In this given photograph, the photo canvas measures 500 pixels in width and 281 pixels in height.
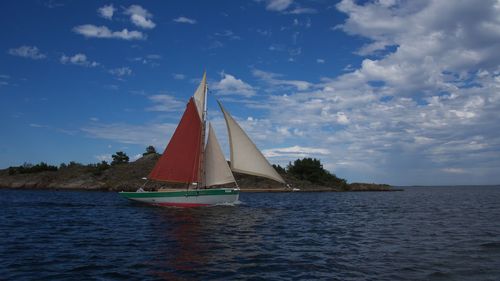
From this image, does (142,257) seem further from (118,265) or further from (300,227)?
(300,227)

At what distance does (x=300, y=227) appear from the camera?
3180 cm

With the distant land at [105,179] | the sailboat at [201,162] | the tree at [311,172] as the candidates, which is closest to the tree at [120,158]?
the distant land at [105,179]

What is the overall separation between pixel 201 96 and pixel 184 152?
24.4 ft

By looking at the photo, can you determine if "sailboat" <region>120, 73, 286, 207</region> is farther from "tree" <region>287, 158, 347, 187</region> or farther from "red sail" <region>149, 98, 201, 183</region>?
"tree" <region>287, 158, 347, 187</region>

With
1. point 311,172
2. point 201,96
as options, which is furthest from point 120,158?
point 201,96

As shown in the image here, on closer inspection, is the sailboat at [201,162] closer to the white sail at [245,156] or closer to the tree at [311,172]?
the white sail at [245,156]

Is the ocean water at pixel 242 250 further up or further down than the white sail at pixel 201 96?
further down

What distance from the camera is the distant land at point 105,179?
120m

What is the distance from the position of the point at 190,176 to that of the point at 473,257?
33.3 meters

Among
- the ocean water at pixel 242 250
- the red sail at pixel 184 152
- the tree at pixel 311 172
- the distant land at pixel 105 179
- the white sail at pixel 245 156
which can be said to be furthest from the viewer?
the tree at pixel 311 172

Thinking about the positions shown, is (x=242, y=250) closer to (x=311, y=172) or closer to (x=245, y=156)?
(x=245, y=156)

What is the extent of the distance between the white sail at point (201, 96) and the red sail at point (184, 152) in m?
0.57

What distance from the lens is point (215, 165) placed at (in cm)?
4747

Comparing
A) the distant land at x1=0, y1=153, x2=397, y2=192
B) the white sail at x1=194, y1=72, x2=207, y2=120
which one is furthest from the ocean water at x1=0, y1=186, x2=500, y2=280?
the distant land at x1=0, y1=153, x2=397, y2=192
